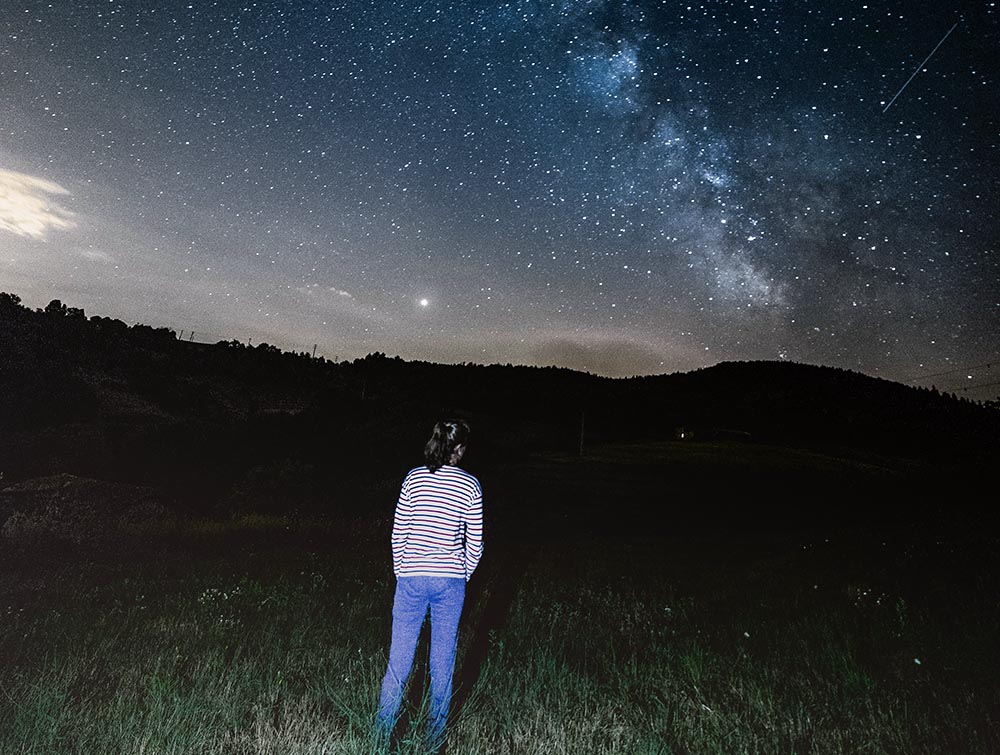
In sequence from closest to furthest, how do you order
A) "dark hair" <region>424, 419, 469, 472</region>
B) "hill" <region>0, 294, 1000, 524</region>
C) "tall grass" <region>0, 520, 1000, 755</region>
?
"dark hair" <region>424, 419, 469, 472</region>, "tall grass" <region>0, 520, 1000, 755</region>, "hill" <region>0, 294, 1000, 524</region>

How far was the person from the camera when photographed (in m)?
3.67

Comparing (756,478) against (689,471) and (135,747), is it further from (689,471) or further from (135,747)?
(135,747)

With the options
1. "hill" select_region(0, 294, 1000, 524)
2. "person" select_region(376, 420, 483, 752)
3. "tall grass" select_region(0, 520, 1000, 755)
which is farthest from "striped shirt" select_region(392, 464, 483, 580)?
"hill" select_region(0, 294, 1000, 524)

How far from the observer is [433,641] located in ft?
12.3

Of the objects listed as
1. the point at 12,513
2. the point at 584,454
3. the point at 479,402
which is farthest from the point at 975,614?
the point at 479,402

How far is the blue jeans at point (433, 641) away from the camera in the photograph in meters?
3.68

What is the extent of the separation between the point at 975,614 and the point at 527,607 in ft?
20.4

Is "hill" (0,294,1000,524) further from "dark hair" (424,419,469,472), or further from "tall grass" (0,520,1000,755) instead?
"dark hair" (424,419,469,472)

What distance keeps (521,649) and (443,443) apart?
3.49m

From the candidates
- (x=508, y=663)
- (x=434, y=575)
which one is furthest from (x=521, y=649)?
(x=434, y=575)

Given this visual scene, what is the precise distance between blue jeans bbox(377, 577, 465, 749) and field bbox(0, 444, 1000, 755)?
0.15 m

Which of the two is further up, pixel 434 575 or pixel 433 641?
pixel 434 575

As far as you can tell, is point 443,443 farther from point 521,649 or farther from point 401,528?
point 521,649

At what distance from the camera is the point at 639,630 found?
7539 millimetres
